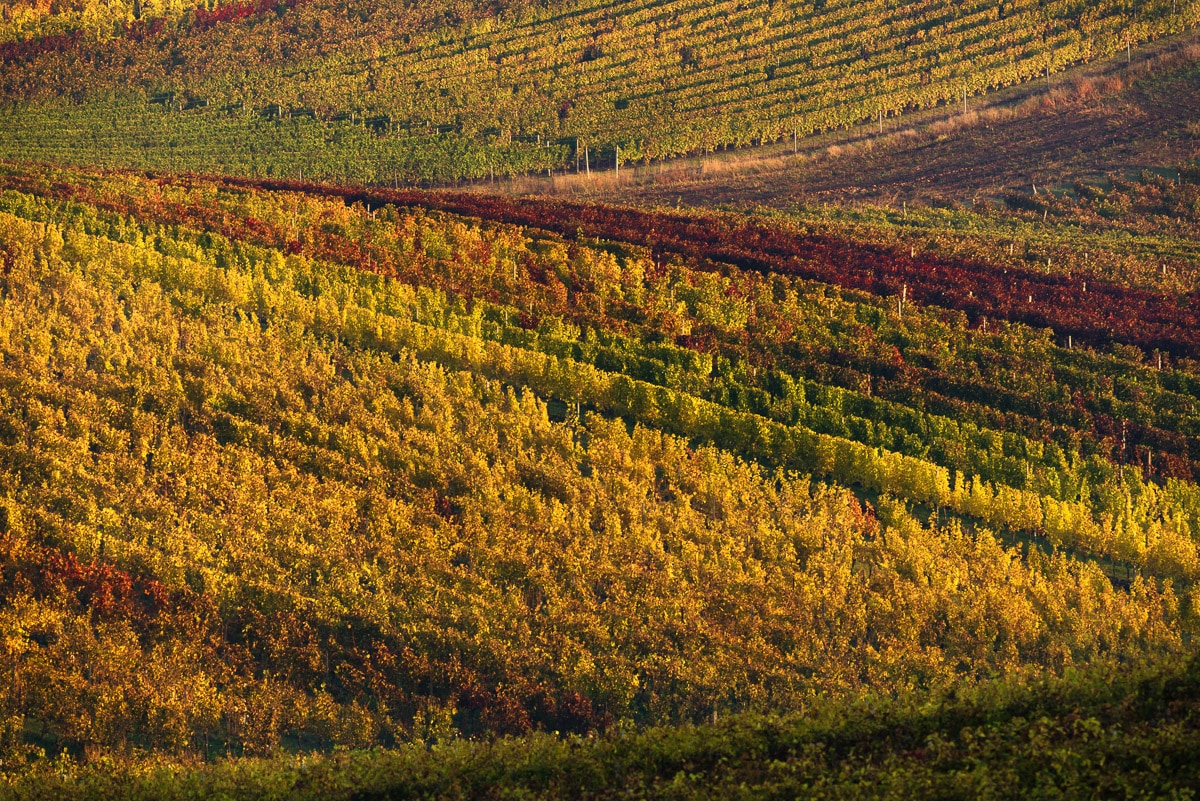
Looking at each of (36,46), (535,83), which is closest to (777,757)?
(535,83)

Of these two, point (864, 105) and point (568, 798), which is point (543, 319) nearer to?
point (568, 798)

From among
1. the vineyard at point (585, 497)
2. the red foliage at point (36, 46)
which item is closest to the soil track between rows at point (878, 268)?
the vineyard at point (585, 497)

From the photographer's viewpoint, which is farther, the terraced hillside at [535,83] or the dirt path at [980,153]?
the terraced hillside at [535,83]

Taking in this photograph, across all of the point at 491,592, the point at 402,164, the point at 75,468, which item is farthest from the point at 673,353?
the point at 402,164

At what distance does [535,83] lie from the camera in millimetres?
183500

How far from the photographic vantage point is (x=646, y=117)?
172 meters

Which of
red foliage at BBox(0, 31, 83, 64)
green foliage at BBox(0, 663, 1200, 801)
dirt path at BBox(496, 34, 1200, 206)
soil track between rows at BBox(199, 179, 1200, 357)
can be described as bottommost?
green foliage at BBox(0, 663, 1200, 801)

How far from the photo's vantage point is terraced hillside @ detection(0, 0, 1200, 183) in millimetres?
166750

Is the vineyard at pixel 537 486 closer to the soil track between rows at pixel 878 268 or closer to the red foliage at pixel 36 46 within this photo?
the soil track between rows at pixel 878 268

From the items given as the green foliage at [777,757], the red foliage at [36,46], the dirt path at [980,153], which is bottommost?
the green foliage at [777,757]

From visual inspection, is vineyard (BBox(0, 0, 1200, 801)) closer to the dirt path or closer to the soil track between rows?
the soil track between rows

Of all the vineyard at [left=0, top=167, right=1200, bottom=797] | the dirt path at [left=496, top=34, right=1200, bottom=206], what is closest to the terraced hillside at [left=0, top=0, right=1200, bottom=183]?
the dirt path at [left=496, top=34, right=1200, bottom=206]

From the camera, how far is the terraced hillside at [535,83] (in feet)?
547

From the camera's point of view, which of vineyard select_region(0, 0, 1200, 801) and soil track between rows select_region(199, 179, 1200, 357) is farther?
soil track between rows select_region(199, 179, 1200, 357)
